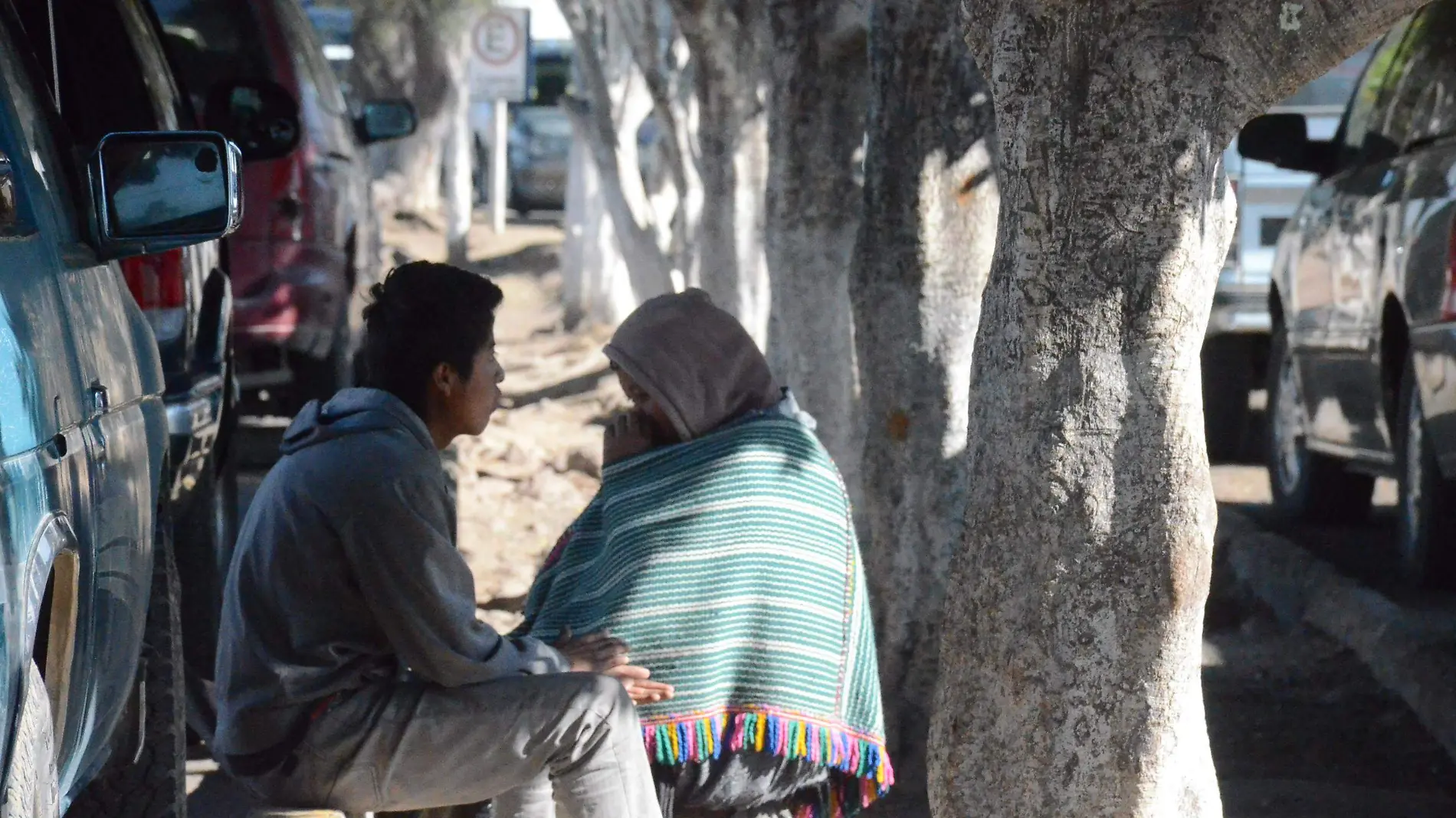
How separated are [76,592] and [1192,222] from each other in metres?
1.81

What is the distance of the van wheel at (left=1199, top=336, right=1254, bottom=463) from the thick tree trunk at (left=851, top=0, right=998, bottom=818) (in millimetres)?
5075

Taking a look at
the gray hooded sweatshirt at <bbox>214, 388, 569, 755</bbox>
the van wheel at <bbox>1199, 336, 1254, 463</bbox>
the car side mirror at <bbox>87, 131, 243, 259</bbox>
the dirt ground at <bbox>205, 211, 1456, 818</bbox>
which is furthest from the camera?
the van wheel at <bbox>1199, 336, 1254, 463</bbox>

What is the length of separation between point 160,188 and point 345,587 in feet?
2.66

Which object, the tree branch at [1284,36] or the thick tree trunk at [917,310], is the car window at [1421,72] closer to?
the thick tree trunk at [917,310]

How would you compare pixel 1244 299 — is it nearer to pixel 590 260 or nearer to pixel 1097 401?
pixel 1097 401

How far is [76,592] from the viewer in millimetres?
2984

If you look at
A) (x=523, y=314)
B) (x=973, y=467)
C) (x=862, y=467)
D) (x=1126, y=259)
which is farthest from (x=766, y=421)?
(x=523, y=314)

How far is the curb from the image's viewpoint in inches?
233

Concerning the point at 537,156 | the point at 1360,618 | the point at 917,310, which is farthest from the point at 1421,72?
the point at 537,156

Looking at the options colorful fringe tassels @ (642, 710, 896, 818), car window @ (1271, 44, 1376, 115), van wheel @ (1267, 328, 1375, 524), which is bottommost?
van wheel @ (1267, 328, 1375, 524)

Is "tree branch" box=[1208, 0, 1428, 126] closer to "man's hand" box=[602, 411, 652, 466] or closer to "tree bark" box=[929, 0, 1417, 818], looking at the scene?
"tree bark" box=[929, 0, 1417, 818]

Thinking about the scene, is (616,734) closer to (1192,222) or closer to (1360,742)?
(1192,222)

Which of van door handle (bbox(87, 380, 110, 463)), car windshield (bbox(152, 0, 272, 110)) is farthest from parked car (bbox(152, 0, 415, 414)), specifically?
van door handle (bbox(87, 380, 110, 463))

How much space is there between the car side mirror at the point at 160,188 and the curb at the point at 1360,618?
144 inches
